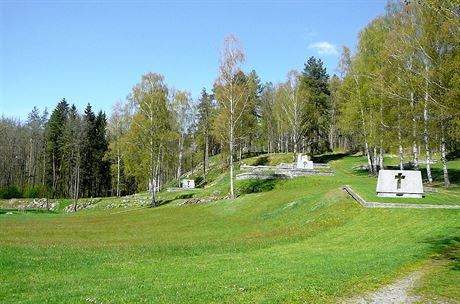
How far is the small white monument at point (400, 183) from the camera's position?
89.1 feet

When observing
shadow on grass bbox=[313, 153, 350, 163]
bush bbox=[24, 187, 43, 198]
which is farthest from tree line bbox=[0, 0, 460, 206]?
shadow on grass bbox=[313, 153, 350, 163]

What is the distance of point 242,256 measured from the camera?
1764cm

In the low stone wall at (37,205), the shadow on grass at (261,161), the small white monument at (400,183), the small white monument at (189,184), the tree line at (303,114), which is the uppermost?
the tree line at (303,114)

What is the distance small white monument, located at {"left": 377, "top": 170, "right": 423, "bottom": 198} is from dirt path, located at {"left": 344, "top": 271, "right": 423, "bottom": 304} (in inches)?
645

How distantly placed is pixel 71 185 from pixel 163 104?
1600 inches

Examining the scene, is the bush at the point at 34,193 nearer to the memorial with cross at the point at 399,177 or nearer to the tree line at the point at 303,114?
the tree line at the point at 303,114

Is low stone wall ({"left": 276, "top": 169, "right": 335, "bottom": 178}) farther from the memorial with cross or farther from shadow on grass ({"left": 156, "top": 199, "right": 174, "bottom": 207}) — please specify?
the memorial with cross

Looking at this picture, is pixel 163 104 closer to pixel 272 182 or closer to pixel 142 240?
pixel 272 182

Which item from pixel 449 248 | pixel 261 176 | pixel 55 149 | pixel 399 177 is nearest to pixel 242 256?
pixel 449 248

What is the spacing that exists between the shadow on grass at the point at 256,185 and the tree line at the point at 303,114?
5429 mm

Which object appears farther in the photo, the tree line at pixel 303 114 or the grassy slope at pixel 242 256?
the tree line at pixel 303 114

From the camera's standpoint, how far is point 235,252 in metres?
19.2

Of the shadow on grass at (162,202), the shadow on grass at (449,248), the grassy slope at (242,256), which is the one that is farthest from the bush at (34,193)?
the shadow on grass at (449,248)

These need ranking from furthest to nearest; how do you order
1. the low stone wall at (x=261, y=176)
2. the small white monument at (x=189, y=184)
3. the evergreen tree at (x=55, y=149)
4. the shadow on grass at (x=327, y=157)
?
the evergreen tree at (x=55, y=149) < the shadow on grass at (x=327, y=157) < the small white monument at (x=189, y=184) < the low stone wall at (x=261, y=176)
